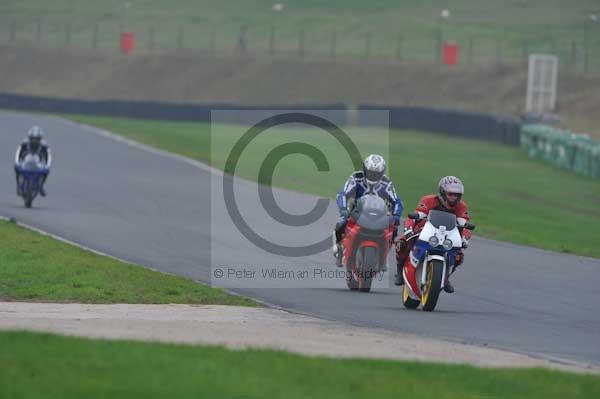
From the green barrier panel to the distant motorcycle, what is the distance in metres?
18.8

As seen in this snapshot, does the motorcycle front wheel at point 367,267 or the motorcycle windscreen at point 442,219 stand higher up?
the motorcycle windscreen at point 442,219

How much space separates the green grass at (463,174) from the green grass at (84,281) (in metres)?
8.58

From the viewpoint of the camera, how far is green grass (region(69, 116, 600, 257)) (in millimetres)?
26594

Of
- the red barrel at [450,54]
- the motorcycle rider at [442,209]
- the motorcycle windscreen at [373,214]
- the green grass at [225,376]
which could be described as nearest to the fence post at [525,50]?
the red barrel at [450,54]

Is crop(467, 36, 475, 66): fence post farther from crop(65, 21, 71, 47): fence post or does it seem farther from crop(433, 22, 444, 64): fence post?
crop(65, 21, 71, 47): fence post

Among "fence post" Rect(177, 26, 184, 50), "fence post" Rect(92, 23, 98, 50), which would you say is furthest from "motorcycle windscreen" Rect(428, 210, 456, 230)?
"fence post" Rect(92, 23, 98, 50)

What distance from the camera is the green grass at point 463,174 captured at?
2659cm

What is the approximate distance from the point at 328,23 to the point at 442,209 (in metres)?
71.9

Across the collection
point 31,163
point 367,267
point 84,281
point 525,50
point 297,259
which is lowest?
point 297,259

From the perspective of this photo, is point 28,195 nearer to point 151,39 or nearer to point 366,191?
point 366,191

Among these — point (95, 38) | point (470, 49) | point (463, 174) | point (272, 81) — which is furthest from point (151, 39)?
point (463, 174)

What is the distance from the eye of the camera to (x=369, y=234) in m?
15.8

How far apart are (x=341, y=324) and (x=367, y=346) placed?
1.76 m

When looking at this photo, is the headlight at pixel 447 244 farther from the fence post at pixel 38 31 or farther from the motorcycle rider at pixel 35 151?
the fence post at pixel 38 31
